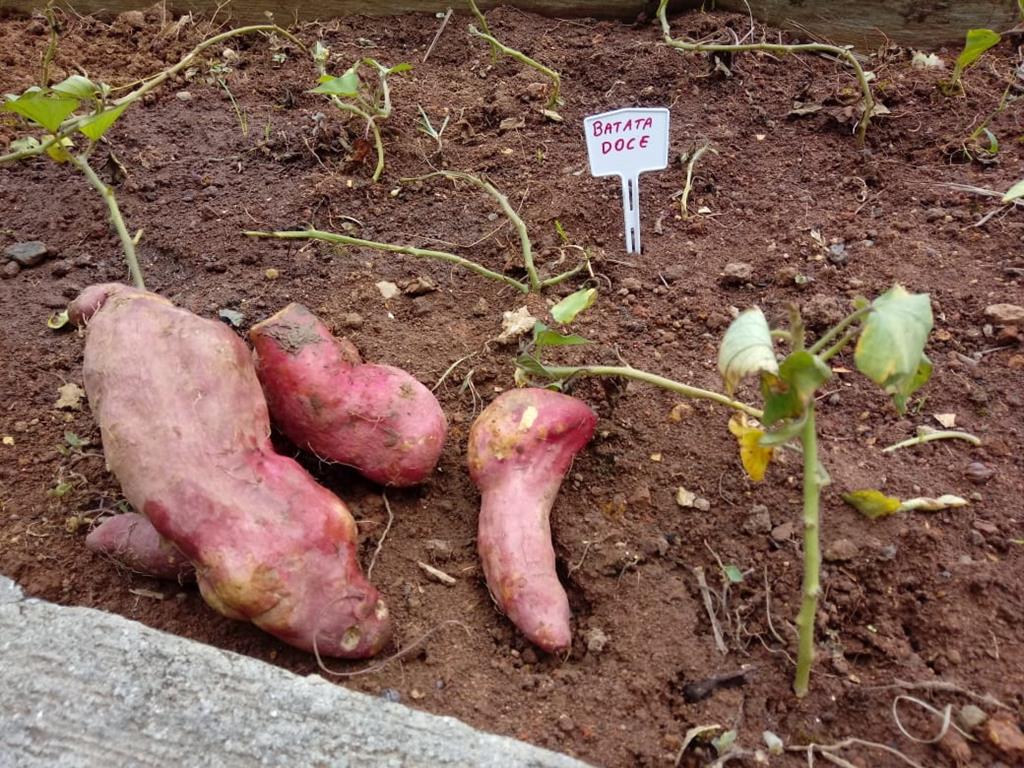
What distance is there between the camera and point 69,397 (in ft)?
4.33

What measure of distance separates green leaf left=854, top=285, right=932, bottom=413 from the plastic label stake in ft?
2.38

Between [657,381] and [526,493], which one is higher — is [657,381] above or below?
above

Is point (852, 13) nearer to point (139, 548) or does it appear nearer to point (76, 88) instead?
point (76, 88)

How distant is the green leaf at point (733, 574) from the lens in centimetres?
102

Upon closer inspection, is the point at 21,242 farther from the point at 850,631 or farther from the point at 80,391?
the point at 850,631

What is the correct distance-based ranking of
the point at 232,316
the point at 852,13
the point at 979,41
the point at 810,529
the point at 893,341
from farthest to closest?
the point at 852,13, the point at 979,41, the point at 232,316, the point at 810,529, the point at 893,341

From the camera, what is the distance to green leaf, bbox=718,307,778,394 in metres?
0.77

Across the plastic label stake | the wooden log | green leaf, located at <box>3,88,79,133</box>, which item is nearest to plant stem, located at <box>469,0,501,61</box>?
the wooden log

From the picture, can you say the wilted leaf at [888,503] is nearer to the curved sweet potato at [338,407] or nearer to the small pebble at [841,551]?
the small pebble at [841,551]

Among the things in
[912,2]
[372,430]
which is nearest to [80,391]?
[372,430]

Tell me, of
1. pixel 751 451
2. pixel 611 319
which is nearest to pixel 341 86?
pixel 611 319

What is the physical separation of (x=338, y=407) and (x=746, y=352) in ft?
1.87

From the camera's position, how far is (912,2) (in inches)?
78.5

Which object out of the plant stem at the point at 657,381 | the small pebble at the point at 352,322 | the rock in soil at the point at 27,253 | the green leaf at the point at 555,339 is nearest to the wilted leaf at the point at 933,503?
the plant stem at the point at 657,381
